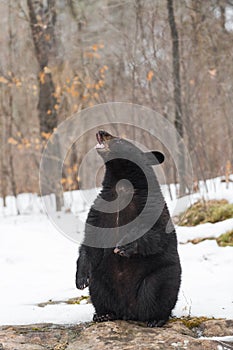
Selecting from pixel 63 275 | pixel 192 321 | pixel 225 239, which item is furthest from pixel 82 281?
pixel 225 239

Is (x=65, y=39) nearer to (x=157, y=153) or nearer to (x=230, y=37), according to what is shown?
(x=230, y=37)

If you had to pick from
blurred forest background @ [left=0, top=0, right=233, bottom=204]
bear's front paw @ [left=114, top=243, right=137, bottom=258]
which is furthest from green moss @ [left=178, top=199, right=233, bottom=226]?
bear's front paw @ [left=114, top=243, right=137, bottom=258]

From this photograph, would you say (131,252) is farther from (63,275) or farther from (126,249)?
(63,275)

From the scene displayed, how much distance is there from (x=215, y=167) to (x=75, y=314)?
6233 millimetres

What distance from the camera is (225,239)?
605cm

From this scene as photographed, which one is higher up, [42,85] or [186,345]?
[42,85]

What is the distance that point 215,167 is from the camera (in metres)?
9.38

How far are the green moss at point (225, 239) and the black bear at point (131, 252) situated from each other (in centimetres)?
272

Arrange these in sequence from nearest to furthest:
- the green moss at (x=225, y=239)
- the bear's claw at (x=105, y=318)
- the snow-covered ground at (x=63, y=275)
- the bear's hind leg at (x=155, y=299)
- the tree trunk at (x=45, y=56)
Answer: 1. the bear's hind leg at (x=155, y=299)
2. the bear's claw at (x=105, y=318)
3. the snow-covered ground at (x=63, y=275)
4. the green moss at (x=225, y=239)
5. the tree trunk at (x=45, y=56)

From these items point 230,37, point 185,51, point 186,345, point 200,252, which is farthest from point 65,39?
point 186,345

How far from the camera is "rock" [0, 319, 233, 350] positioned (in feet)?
9.32

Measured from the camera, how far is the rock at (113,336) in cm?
284

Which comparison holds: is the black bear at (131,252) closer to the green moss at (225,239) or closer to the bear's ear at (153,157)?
the bear's ear at (153,157)

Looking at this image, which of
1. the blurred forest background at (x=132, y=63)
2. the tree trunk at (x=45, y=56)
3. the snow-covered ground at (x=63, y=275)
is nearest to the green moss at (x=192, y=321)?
the snow-covered ground at (x=63, y=275)
